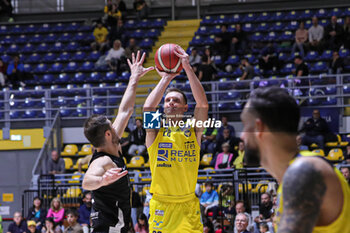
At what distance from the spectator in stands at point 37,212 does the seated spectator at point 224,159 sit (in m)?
4.05

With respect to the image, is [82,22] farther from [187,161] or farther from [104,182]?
[104,182]

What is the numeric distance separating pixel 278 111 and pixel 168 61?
12.9 ft

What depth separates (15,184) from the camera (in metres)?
15.2

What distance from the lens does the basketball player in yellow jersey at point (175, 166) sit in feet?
18.4

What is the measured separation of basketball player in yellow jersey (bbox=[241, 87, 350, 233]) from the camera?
2.10 m

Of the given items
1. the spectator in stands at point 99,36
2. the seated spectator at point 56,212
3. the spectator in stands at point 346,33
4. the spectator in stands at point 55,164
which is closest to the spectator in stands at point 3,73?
the spectator in stands at point 99,36

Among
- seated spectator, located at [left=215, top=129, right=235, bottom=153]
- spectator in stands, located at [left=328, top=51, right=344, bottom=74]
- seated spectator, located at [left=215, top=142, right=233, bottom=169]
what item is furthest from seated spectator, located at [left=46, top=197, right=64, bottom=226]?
spectator in stands, located at [left=328, top=51, right=344, bottom=74]

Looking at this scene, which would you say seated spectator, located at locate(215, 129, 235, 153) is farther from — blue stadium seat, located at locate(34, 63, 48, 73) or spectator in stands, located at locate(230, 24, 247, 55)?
blue stadium seat, located at locate(34, 63, 48, 73)

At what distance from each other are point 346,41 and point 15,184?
10673mm

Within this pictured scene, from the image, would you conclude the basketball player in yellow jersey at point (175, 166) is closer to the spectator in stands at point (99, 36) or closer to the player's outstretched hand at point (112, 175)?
the player's outstretched hand at point (112, 175)

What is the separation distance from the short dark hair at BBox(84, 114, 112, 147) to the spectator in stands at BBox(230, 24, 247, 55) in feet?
47.2

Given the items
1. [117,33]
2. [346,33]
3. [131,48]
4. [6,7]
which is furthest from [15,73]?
[346,33]

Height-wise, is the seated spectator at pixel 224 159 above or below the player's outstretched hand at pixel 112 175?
below

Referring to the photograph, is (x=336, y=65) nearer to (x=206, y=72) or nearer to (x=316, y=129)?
(x=316, y=129)
